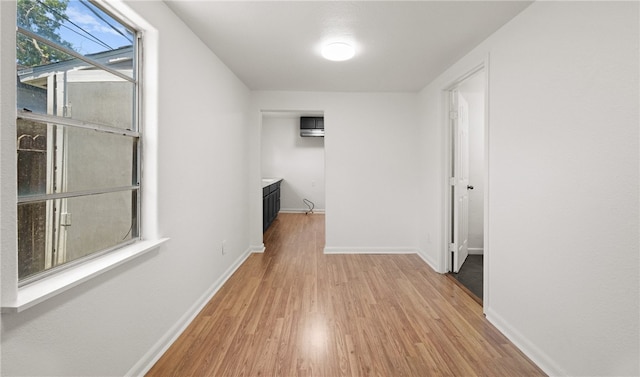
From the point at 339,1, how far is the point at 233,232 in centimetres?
256

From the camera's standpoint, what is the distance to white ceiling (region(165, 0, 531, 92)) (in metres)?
1.79

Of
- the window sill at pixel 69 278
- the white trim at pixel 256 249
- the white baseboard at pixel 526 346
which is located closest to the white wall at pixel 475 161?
the white baseboard at pixel 526 346

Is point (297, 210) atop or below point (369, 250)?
atop

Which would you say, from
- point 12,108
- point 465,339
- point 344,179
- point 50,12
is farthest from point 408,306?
point 50,12

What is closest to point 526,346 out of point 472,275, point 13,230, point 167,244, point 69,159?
point 472,275

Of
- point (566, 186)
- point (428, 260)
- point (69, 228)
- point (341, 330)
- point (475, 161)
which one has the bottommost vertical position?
point (341, 330)

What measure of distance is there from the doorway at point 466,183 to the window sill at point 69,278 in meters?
2.95

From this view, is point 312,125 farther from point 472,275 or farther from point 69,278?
point 69,278

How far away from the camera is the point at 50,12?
111 centimetres

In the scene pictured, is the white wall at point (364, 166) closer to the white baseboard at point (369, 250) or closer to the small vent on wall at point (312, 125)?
the white baseboard at point (369, 250)

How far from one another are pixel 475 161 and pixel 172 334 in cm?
407

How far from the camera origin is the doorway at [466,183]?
3.10 metres

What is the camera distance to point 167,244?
1.78 m

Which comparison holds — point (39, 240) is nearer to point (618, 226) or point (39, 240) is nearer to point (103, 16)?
point (103, 16)
